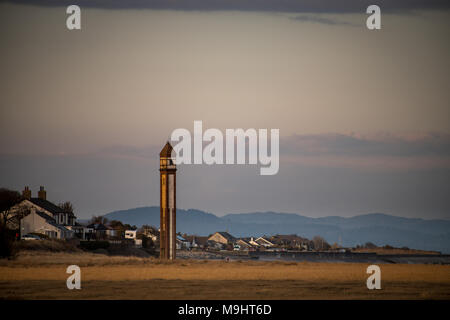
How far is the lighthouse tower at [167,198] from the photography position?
310 ft

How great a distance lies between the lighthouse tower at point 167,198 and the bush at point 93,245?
12.3 m

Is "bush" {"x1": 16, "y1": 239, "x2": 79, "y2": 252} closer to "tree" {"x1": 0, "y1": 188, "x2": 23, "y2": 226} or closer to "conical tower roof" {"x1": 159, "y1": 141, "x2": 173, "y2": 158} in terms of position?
"tree" {"x1": 0, "y1": 188, "x2": 23, "y2": 226}

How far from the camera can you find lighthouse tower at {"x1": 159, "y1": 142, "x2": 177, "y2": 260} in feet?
310

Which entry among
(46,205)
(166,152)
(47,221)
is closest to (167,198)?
(166,152)

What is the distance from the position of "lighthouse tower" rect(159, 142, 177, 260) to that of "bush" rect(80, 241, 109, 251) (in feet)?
40.4

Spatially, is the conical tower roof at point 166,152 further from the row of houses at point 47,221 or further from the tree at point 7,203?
the tree at point 7,203

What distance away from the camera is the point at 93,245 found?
341 ft

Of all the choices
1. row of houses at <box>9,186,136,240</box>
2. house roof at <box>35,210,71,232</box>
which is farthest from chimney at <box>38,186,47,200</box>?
house roof at <box>35,210,71,232</box>

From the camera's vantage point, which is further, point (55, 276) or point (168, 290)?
point (55, 276)

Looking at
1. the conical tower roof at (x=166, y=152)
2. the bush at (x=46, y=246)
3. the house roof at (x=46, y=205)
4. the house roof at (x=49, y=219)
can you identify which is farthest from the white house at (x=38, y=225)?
the conical tower roof at (x=166, y=152)
